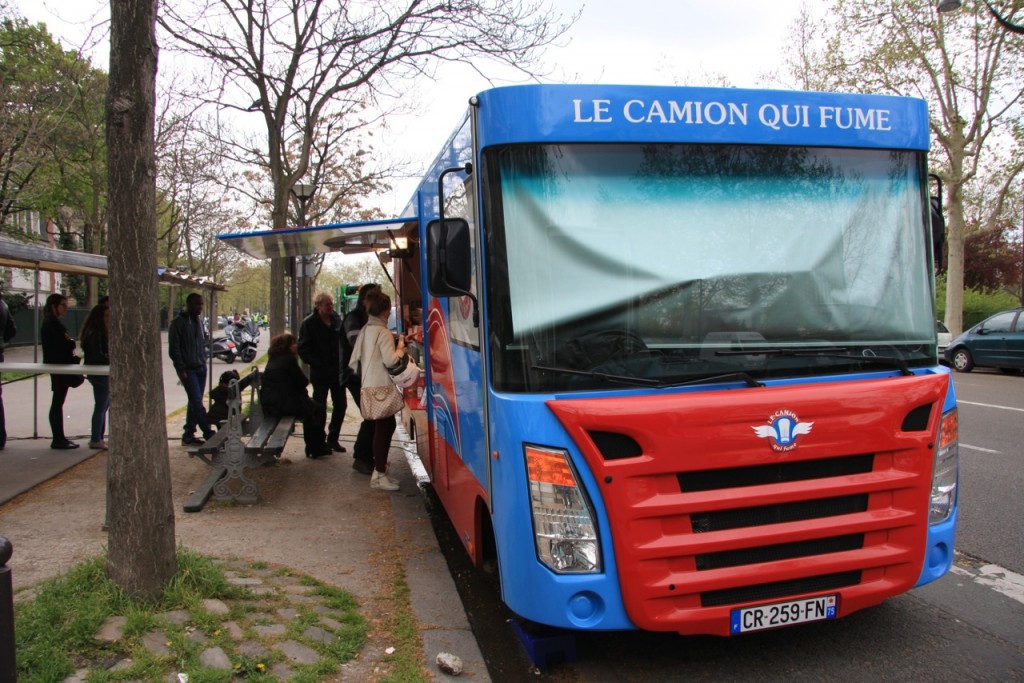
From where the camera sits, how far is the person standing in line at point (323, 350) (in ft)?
28.6

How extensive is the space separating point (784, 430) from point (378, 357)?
449cm

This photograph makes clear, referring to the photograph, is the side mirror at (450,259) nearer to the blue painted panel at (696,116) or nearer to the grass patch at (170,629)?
the blue painted panel at (696,116)

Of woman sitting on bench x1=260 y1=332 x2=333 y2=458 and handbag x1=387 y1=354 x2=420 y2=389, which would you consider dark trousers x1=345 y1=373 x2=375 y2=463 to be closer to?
woman sitting on bench x1=260 y1=332 x2=333 y2=458

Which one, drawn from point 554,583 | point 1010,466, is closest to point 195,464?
point 554,583

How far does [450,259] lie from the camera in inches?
138

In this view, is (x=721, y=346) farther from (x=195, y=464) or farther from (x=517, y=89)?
(x=195, y=464)

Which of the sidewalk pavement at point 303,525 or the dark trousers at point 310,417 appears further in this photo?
the dark trousers at point 310,417

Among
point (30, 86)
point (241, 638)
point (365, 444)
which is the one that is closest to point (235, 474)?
point (365, 444)

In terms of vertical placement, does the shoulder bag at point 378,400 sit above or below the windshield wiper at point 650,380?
below

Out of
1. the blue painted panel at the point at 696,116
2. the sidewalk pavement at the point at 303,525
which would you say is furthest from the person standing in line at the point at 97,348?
the blue painted panel at the point at 696,116

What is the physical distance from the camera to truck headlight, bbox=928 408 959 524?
3607 millimetres

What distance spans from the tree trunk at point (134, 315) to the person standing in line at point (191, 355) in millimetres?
4908

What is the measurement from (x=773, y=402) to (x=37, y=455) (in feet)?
25.8

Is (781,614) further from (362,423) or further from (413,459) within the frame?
(413,459)
